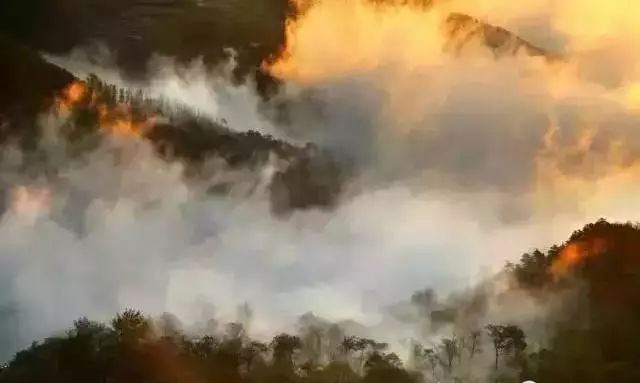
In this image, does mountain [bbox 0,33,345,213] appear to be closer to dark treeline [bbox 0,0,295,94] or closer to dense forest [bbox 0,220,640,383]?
dark treeline [bbox 0,0,295,94]

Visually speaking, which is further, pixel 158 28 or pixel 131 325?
pixel 158 28

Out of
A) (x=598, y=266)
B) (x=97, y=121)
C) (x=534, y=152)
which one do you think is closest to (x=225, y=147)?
(x=97, y=121)

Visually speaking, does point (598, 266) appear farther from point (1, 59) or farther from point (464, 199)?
point (1, 59)

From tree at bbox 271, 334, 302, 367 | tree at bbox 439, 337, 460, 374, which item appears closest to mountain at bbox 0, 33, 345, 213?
tree at bbox 271, 334, 302, 367

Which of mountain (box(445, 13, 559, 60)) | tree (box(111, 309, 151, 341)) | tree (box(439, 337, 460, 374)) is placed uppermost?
mountain (box(445, 13, 559, 60))

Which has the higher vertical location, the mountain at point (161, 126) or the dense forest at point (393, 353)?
the mountain at point (161, 126)

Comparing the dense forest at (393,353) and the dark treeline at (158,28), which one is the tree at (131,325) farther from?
the dark treeline at (158,28)

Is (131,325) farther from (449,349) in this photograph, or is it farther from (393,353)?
(449,349)

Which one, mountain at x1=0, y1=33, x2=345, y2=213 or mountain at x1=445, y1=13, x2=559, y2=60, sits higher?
mountain at x1=445, y1=13, x2=559, y2=60

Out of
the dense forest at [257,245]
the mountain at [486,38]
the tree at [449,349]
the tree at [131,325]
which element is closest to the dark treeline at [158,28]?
the dense forest at [257,245]

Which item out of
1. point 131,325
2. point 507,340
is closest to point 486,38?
point 507,340
